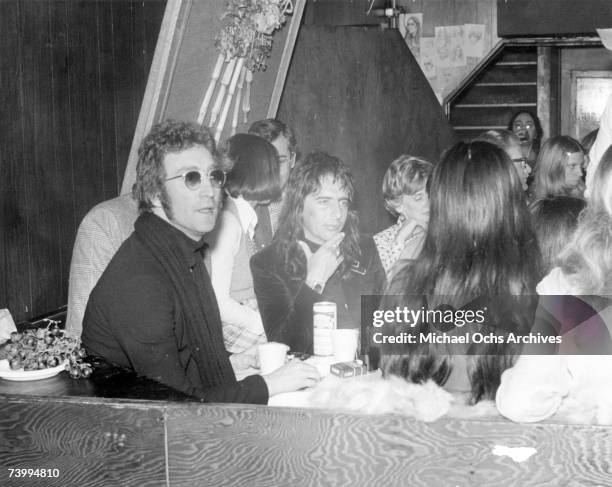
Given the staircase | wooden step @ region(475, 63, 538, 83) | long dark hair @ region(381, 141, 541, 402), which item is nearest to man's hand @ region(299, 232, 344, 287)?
long dark hair @ region(381, 141, 541, 402)

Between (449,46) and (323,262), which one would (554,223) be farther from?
(449,46)

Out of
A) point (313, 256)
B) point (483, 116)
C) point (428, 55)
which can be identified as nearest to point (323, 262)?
point (313, 256)

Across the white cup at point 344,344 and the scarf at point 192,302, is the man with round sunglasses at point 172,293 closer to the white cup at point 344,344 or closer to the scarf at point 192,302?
the scarf at point 192,302

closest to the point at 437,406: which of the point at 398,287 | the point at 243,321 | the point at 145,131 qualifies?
the point at 398,287

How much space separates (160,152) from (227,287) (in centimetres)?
65

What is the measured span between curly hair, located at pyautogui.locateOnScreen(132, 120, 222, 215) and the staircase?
4995mm

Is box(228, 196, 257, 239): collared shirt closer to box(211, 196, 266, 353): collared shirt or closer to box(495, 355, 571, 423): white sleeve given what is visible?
box(211, 196, 266, 353): collared shirt

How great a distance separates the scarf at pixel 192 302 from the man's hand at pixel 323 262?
1.72ft

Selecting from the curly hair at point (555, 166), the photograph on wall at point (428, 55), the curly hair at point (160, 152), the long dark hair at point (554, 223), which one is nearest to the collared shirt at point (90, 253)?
the curly hair at point (160, 152)

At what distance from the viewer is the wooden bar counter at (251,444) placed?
144cm

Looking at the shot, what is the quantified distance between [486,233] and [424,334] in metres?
0.27

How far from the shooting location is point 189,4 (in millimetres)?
3301

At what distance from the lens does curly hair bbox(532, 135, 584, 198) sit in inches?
142

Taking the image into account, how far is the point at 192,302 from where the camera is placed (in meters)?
2.06
